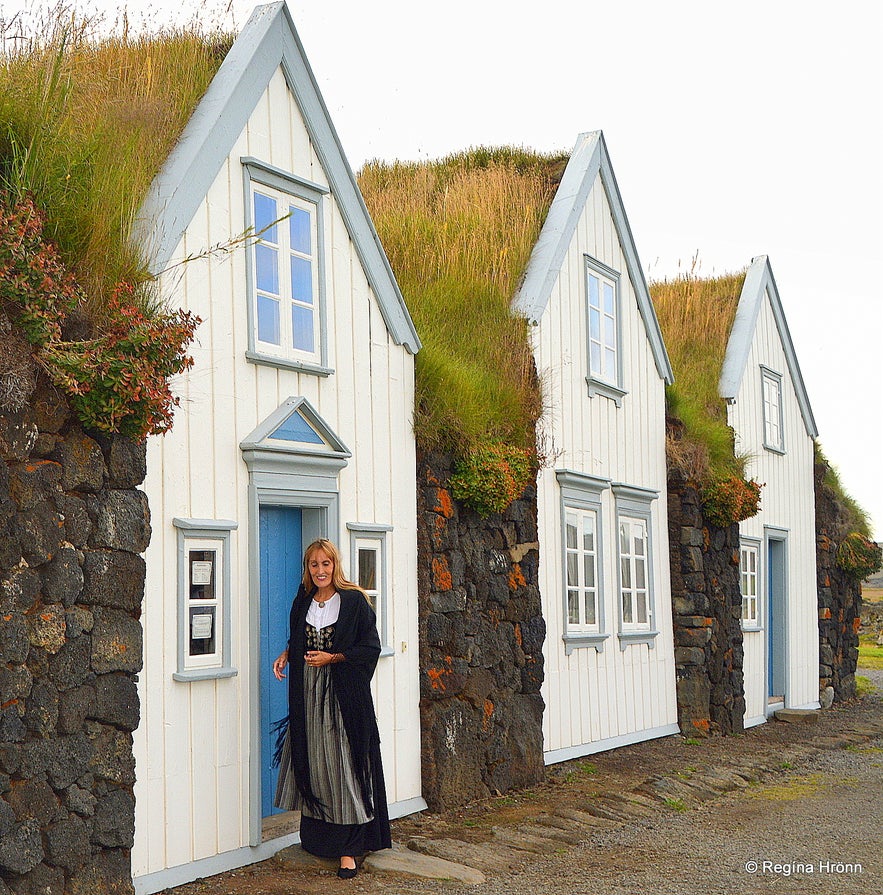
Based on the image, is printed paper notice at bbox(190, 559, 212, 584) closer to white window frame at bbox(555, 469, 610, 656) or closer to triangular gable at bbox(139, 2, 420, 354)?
triangular gable at bbox(139, 2, 420, 354)

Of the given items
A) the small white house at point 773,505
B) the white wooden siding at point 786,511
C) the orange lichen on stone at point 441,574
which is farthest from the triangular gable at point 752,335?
the orange lichen on stone at point 441,574

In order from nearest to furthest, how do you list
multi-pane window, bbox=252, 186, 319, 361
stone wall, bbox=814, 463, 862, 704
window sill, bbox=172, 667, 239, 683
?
window sill, bbox=172, 667, 239, 683 → multi-pane window, bbox=252, 186, 319, 361 → stone wall, bbox=814, 463, 862, 704

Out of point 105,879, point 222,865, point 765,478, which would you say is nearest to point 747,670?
point 765,478

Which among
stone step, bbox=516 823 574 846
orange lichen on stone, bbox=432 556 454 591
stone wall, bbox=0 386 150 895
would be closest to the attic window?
stone wall, bbox=0 386 150 895

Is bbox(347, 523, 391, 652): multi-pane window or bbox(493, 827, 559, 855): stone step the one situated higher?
bbox(347, 523, 391, 652): multi-pane window

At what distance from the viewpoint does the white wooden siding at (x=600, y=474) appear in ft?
40.8

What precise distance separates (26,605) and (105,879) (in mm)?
1604

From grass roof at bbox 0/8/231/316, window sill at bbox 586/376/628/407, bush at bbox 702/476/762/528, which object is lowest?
bush at bbox 702/476/762/528

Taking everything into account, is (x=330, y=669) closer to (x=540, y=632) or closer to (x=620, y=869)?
(x=620, y=869)

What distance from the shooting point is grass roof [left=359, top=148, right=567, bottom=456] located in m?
10.6

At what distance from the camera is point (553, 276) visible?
12891 millimetres

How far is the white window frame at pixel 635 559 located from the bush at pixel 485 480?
12.0ft

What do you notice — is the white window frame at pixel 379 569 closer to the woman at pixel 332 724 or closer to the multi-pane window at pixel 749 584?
the woman at pixel 332 724

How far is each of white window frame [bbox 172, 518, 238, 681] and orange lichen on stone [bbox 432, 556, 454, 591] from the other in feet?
8.09
